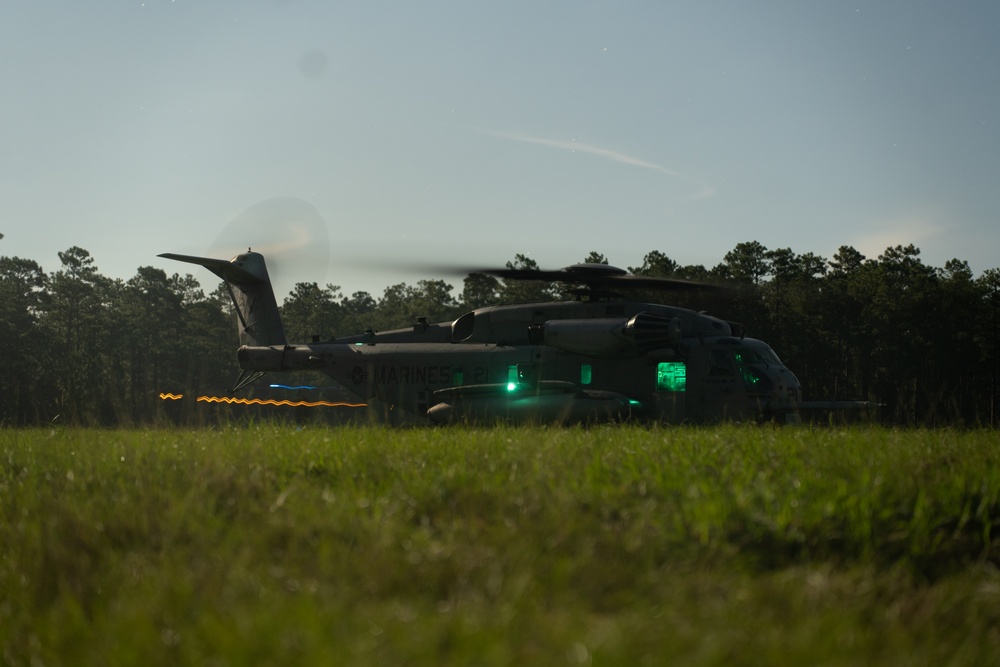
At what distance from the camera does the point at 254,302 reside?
23375 millimetres

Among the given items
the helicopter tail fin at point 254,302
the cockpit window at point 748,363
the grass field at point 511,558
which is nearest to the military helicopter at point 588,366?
the cockpit window at point 748,363

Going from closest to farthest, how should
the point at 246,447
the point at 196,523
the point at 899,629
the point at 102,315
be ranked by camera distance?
the point at 899,629
the point at 196,523
the point at 246,447
the point at 102,315

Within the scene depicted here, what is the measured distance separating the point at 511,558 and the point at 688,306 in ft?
178

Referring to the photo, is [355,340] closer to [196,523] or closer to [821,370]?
[196,523]

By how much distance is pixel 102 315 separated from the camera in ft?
302

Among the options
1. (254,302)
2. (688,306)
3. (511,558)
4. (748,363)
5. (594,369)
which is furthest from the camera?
(688,306)

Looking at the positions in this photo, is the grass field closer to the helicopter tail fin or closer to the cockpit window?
the cockpit window

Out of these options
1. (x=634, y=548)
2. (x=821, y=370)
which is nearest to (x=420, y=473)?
(x=634, y=548)

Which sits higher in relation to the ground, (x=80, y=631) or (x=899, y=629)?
(x=899, y=629)

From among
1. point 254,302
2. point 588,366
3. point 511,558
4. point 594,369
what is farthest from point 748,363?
point 254,302

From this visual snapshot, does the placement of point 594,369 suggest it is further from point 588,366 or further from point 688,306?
point 688,306

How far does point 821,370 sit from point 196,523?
192 ft

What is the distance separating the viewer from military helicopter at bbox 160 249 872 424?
15.8m

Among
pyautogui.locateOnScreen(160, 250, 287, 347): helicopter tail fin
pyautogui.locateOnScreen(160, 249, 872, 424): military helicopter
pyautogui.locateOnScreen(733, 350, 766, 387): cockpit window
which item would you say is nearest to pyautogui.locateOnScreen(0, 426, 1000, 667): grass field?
pyautogui.locateOnScreen(160, 249, 872, 424): military helicopter
